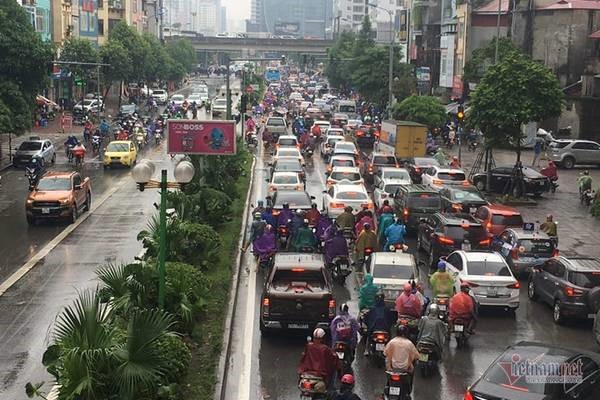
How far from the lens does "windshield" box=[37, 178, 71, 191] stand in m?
31.1

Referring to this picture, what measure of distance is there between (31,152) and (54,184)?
15488 mm

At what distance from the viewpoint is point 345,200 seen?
29891 mm

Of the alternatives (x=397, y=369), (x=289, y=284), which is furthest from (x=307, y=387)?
(x=289, y=284)

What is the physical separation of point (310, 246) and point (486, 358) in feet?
21.5

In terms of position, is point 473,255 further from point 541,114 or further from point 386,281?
point 541,114

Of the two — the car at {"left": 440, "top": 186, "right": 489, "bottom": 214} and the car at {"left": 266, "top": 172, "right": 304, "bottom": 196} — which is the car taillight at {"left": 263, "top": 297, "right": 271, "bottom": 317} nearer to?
the car at {"left": 440, "top": 186, "right": 489, "bottom": 214}

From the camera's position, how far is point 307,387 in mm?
12469

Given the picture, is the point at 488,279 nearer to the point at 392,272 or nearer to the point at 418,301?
the point at 392,272

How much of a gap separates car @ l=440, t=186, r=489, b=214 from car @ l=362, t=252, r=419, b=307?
1073cm

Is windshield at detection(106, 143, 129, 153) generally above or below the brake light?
below

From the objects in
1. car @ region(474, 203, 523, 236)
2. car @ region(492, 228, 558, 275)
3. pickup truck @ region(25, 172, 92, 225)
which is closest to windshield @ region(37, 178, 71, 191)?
pickup truck @ region(25, 172, 92, 225)

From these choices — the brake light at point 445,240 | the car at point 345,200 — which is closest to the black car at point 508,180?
the car at point 345,200

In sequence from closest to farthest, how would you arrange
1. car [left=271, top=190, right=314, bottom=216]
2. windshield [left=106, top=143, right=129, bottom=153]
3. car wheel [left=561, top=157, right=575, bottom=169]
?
car [left=271, top=190, right=314, bottom=216] → windshield [left=106, top=143, right=129, bottom=153] → car wheel [left=561, top=157, right=575, bottom=169]

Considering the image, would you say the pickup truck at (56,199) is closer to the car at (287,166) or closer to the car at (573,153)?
the car at (287,166)
